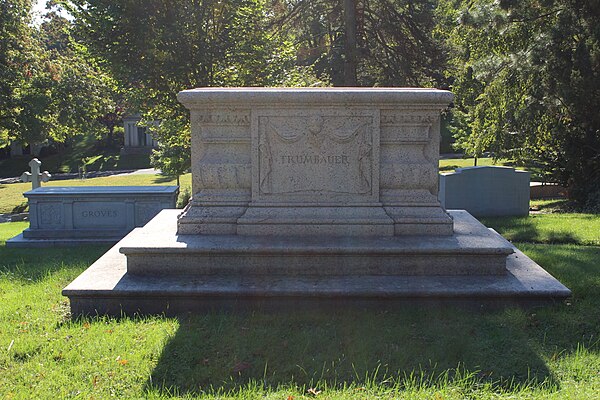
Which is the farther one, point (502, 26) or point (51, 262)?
point (502, 26)

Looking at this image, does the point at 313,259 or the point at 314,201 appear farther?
the point at 314,201

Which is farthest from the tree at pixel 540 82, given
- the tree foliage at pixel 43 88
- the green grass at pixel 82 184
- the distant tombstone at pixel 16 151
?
the distant tombstone at pixel 16 151

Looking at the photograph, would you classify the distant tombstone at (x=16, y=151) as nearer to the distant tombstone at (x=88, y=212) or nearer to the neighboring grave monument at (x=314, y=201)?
the distant tombstone at (x=88, y=212)

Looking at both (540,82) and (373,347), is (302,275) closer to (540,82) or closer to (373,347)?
(373,347)

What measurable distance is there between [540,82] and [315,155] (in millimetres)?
9384

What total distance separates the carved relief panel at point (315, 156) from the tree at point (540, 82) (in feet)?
27.7

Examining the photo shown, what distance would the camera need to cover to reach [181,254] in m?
5.85

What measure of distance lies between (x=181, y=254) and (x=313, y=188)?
1.63 meters

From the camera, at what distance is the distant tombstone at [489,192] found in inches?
525

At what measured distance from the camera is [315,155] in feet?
21.2

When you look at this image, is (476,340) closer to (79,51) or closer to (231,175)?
(231,175)

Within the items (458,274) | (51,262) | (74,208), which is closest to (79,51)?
(74,208)

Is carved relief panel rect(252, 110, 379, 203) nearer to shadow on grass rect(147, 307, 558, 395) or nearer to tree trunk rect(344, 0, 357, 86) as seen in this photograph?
shadow on grass rect(147, 307, 558, 395)

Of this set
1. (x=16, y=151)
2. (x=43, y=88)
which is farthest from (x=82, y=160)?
(x=43, y=88)
